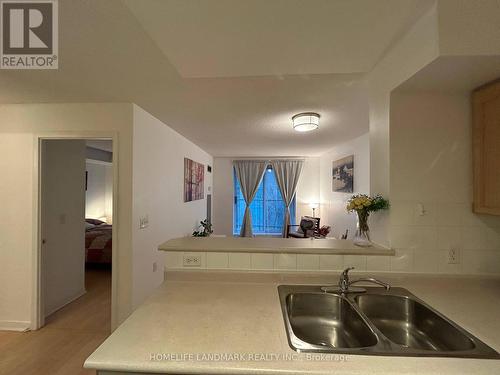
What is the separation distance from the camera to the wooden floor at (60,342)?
1993 mm

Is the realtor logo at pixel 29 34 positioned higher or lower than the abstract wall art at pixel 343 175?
higher

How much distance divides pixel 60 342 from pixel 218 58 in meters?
2.77

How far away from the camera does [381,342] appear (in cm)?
92

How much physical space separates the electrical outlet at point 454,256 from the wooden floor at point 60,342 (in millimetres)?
2654

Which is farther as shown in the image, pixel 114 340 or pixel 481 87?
pixel 481 87

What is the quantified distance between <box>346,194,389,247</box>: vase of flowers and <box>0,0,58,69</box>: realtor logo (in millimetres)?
1855

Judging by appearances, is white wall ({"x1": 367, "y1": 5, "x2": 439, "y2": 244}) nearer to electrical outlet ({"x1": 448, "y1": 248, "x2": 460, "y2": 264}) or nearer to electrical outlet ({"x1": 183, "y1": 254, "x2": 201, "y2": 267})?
electrical outlet ({"x1": 448, "y1": 248, "x2": 460, "y2": 264})

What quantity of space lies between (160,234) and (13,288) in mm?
1440

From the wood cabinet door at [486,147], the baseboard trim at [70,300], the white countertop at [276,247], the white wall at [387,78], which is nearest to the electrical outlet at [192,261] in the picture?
the white countertop at [276,247]

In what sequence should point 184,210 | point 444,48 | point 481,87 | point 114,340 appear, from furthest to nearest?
point 184,210
point 481,87
point 444,48
point 114,340

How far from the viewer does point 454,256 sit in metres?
1.48

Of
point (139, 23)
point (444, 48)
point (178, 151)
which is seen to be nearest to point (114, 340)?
point (139, 23)

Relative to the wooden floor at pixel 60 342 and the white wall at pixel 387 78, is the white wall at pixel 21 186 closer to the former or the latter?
the wooden floor at pixel 60 342

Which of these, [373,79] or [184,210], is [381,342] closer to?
[373,79]
